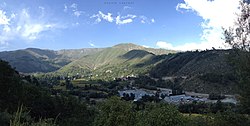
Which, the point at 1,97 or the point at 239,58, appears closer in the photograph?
the point at 239,58

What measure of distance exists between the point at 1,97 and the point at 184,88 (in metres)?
156

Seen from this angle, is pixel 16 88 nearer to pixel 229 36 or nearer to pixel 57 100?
pixel 57 100

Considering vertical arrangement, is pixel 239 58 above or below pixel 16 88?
above

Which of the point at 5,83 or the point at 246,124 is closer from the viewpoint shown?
the point at 246,124

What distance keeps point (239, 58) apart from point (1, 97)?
127 ft

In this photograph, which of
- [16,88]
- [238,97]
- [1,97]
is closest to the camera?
[238,97]

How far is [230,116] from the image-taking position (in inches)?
1594

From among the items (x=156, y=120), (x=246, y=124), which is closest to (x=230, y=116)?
Result: (x=246, y=124)

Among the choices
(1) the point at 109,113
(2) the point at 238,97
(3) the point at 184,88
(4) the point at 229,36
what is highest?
(4) the point at 229,36

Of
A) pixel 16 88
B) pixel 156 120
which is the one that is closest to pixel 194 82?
Answer: pixel 16 88

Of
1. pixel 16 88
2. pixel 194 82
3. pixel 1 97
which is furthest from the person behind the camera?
pixel 194 82

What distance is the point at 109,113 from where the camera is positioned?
33750 mm

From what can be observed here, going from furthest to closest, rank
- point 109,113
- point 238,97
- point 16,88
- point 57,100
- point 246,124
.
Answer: point 57,100 < point 16,88 < point 246,124 < point 109,113 < point 238,97

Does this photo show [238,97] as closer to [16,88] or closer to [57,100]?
[16,88]
